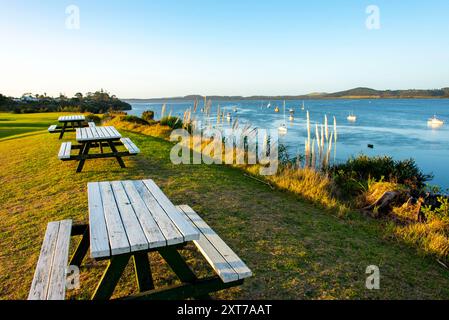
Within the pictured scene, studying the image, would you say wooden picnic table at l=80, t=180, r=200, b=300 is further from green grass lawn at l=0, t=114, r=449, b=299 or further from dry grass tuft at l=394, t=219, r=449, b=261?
dry grass tuft at l=394, t=219, r=449, b=261

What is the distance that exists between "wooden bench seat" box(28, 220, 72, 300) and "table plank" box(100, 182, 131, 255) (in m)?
0.42

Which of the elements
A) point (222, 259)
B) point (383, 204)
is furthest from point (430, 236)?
point (222, 259)

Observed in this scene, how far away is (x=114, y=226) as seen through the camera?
2154 millimetres

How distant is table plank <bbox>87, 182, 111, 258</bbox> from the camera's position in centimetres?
182

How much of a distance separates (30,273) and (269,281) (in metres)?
2.23

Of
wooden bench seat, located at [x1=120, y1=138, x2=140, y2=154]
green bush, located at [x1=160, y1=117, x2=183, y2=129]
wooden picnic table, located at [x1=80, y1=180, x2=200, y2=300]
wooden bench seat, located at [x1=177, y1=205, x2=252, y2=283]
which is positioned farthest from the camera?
green bush, located at [x1=160, y1=117, x2=183, y2=129]

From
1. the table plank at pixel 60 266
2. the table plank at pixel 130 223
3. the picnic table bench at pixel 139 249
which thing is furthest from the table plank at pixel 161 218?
the table plank at pixel 60 266

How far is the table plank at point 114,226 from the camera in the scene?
73.5 inches

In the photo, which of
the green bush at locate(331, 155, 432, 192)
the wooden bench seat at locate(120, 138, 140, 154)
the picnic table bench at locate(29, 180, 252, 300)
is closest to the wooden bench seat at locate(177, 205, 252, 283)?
the picnic table bench at locate(29, 180, 252, 300)

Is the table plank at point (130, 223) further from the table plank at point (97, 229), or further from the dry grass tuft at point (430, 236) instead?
the dry grass tuft at point (430, 236)

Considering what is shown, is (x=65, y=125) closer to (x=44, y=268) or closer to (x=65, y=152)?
(x=65, y=152)

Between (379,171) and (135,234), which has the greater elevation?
(135,234)

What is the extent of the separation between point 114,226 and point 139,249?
1.16 feet
